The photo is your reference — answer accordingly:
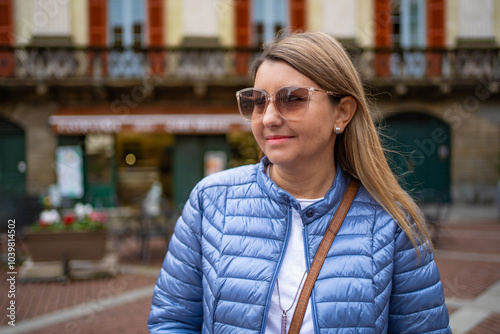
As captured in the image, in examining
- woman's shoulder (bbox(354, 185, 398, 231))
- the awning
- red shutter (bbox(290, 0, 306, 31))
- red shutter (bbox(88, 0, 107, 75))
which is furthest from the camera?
red shutter (bbox(290, 0, 306, 31))

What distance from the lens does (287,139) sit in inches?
53.6

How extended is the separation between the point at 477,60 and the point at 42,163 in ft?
44.9

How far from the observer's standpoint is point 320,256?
1348 millimetres

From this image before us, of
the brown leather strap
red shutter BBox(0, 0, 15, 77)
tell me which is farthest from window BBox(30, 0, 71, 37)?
the brown leather strap

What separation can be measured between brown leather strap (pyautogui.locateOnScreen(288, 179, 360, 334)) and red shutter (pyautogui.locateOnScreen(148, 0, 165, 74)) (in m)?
12.4

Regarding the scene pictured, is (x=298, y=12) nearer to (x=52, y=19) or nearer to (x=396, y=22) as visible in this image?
(x=396, y=22)

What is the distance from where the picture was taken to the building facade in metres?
12.7

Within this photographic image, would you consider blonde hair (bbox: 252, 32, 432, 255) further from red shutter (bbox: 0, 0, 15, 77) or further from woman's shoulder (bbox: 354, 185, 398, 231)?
red shutter (bbox: 0, 0, 15, 77)

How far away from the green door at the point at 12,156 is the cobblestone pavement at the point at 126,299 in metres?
6.76

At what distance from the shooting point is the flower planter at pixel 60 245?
6.34 meters

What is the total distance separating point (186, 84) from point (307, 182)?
1191cm

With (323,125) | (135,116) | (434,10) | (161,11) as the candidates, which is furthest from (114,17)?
(323,125)

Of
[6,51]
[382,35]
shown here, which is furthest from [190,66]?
[382,35]

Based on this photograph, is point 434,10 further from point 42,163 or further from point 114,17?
point 42,163
